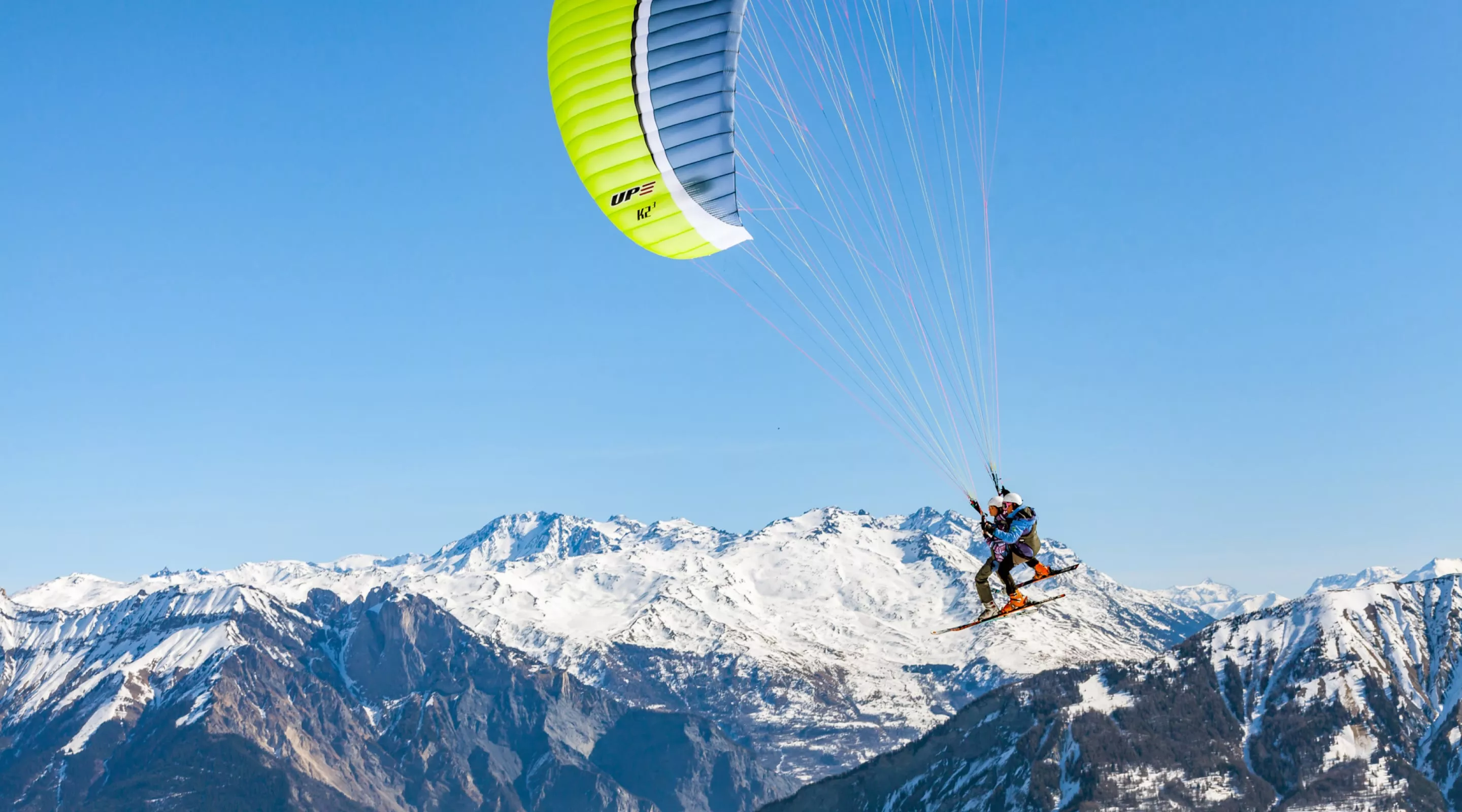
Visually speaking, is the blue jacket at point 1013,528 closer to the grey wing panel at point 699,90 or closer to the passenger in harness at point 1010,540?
the passenger in harness at point 1010,540

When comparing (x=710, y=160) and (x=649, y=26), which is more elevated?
(x=649, y=26)

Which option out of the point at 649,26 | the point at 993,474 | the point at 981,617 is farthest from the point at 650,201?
the point at 981,617

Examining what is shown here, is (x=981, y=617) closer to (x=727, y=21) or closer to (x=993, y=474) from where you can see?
(x=993, y=474)

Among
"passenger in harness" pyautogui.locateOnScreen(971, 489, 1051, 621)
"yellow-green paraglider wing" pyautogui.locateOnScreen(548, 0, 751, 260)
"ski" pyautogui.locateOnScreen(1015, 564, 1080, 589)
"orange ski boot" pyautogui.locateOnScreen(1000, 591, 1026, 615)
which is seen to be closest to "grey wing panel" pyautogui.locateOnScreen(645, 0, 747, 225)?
"yellow-green paraglider wing" pyautogui.locateOnScreen(548, 0, 751, 260)

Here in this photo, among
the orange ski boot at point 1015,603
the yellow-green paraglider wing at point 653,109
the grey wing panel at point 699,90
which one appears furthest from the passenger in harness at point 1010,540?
the grey wing panel at point 699,90

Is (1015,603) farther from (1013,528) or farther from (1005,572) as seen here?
(1013,528)

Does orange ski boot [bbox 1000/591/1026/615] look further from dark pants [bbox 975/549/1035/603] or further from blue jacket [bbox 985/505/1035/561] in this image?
blue jacket [bbox 985/505/1035/561]

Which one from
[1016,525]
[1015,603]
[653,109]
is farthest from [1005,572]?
[653,109]
